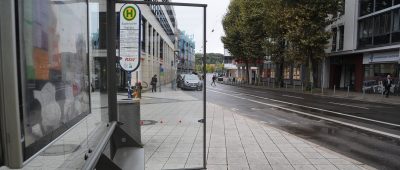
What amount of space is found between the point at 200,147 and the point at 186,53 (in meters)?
1.87

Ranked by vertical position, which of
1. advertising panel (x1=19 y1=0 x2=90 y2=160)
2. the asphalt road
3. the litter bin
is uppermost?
advertising panel (x1=19 y1=0 x2=90 y2=160)

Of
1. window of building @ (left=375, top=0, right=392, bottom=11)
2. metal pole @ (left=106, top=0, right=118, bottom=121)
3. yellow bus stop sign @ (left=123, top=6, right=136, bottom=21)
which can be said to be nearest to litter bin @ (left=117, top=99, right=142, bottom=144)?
yellow bus stop sign @ (left=123, top=6, right=136, bottom=21)

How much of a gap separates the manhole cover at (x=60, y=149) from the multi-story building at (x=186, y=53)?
3.76 m

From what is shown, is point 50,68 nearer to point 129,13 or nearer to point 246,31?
point 129,13

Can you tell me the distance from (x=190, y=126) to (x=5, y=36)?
5699 millimetres

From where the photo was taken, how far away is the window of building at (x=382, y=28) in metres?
30.1

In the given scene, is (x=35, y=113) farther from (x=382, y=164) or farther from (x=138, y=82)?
(x=382, y=164)

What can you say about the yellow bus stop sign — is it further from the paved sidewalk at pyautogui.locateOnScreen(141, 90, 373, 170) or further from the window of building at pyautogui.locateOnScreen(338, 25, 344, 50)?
the window of building at pyautogui.locateOnScreen(338, 25, 344, 50)

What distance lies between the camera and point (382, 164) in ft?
23.3

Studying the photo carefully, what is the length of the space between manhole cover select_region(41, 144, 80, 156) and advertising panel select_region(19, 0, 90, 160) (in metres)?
0.05

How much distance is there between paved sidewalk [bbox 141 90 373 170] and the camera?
6.29 meters

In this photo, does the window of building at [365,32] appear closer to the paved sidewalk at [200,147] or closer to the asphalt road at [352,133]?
the asphalt road at [352,133]

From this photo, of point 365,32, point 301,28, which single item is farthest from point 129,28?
point 365,32

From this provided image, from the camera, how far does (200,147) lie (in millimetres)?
6918
